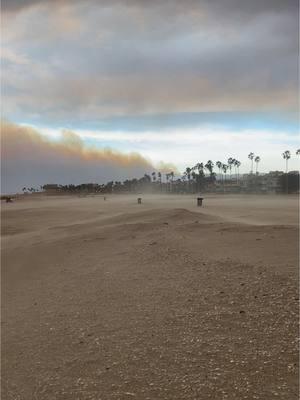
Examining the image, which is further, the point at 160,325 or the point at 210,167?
the point at 210,167

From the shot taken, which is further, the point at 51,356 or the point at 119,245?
the point at 119,245

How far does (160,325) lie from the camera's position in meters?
7.11

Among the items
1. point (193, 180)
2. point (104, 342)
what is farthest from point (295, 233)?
point (193, 180)

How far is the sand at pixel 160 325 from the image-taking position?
5.47m

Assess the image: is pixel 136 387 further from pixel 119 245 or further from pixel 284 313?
pixel 119 245

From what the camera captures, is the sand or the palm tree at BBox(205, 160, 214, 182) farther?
the palm tree at BBox(205, 160, 214, 182)

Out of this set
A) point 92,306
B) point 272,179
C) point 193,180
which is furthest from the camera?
point 193,180

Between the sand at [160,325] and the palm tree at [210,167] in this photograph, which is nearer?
the sand at [160,325]

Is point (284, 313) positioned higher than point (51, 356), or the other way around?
point (284, 313)

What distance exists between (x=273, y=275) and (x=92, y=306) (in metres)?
3.45

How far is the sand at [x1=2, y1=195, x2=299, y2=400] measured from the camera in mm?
5469

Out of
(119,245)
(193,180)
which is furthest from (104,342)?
(193,180)

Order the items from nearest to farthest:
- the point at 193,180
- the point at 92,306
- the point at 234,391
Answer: the point at 234,391
the point at 92,306
the point at 193,180

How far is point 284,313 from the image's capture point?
688 cm
